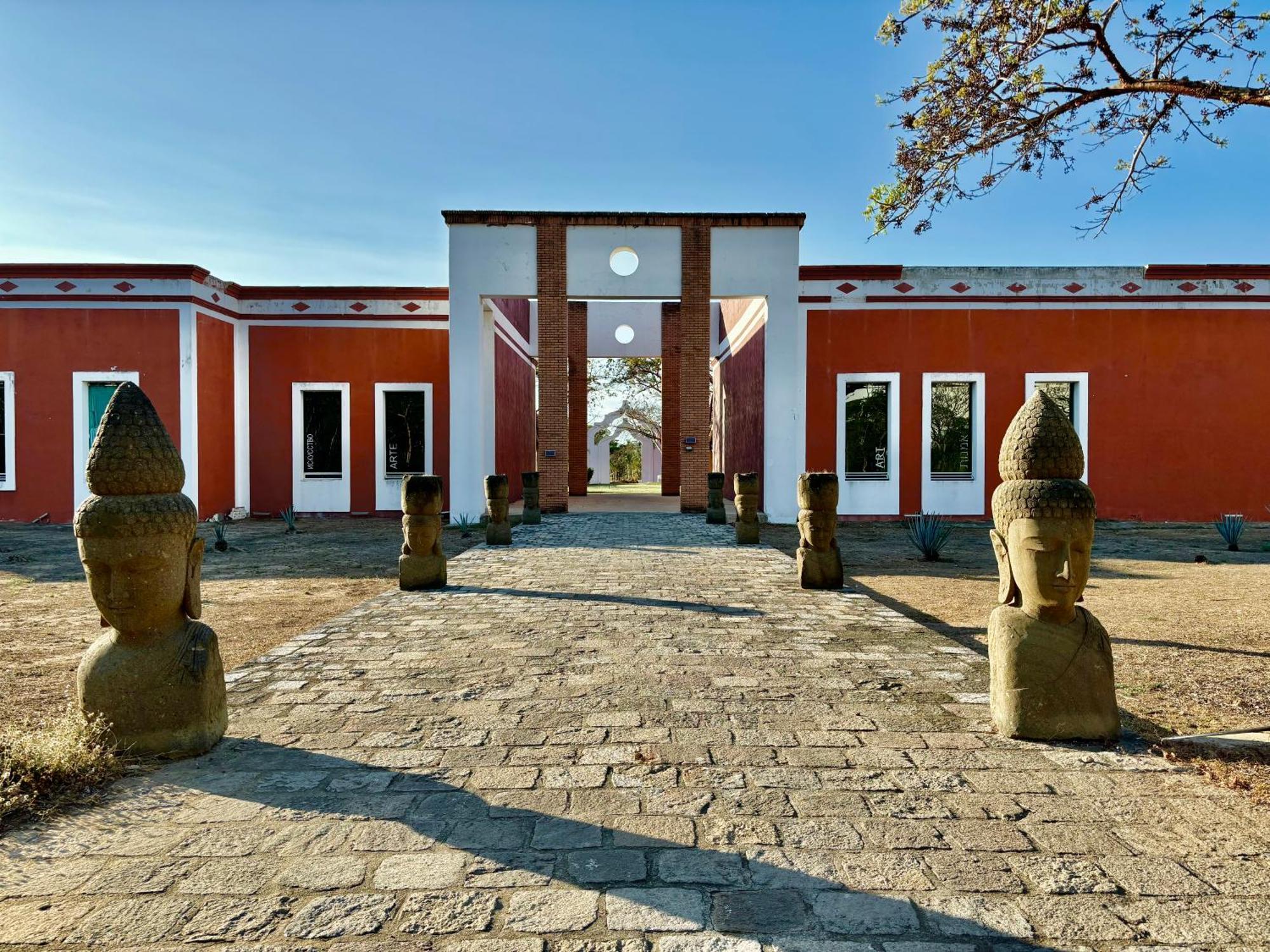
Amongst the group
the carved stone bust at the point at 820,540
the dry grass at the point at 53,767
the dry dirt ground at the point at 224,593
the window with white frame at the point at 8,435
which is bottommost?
the dry dirt ground at the point at 224,593

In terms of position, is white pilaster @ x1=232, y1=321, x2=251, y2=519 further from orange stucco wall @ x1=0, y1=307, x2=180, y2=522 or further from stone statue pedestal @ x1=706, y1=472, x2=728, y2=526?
stone statue pedestal @ x1=706, y1=472, x2=728, y2=526

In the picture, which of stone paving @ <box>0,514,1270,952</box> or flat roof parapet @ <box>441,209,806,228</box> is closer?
stone paving @ <box>0,514,1270,952</box>

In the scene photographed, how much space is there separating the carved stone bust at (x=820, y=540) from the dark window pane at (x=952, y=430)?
8.94 m

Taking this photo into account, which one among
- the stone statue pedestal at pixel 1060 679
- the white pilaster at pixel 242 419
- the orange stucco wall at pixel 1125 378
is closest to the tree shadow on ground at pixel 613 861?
the stone statue pedestal at pixel 1060 679

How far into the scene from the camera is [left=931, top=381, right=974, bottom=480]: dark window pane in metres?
15.4

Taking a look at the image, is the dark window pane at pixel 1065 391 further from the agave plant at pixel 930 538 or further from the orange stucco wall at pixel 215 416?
the orange stucco wall at pixel 215 416

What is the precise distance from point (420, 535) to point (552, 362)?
8128 mm

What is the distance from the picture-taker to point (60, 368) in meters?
14.7

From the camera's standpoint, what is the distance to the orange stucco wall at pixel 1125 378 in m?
15.4

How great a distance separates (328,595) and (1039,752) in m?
6.35

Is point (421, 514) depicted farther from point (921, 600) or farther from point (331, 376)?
point (331, 376)

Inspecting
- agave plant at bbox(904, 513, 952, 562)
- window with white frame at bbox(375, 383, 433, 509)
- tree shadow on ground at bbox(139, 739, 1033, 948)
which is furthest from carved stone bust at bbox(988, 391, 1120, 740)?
window with white frame at bbox(375, 383, 433, 509)

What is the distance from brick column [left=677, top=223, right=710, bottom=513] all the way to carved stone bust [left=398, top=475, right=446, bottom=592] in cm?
818

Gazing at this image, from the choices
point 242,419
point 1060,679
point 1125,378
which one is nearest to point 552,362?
point 242,419
